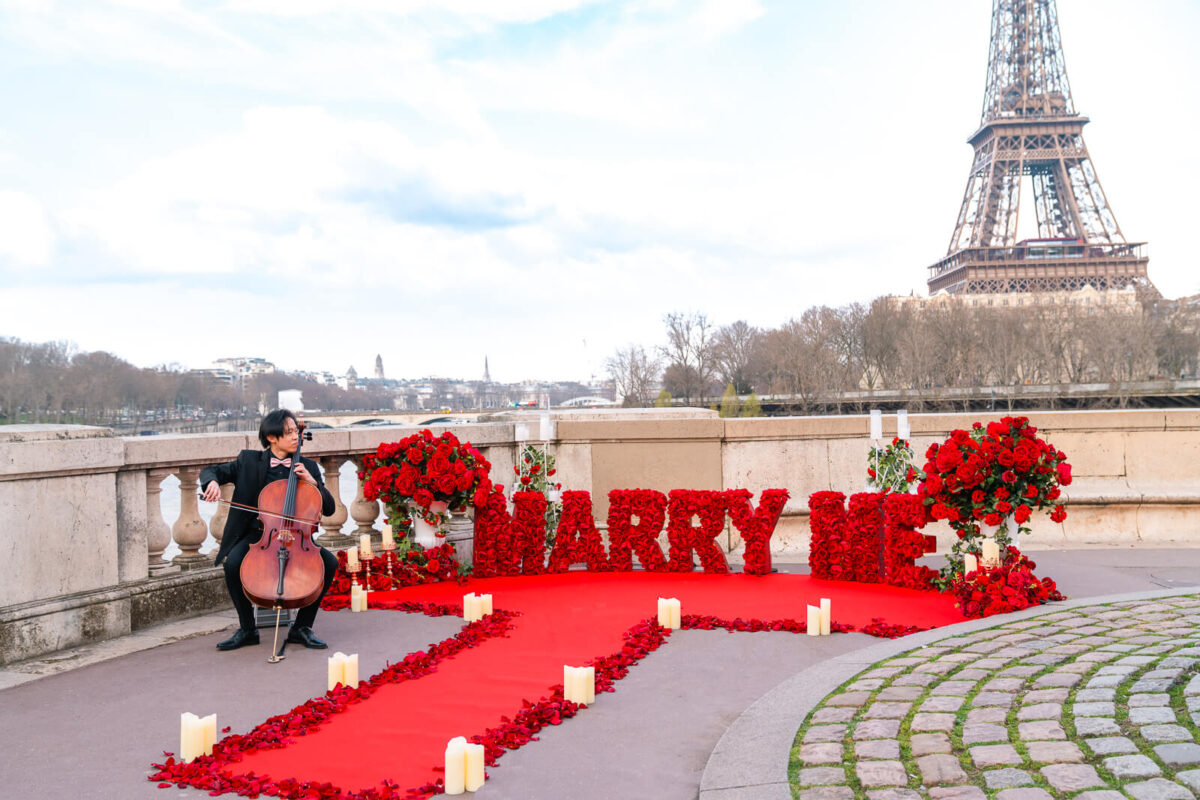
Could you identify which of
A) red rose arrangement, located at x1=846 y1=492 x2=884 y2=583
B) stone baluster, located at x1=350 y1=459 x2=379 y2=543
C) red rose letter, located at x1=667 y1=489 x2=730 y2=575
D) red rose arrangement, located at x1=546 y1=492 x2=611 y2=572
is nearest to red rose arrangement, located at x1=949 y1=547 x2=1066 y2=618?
red rose arrangement, located at x1=846 y1=492 x2=884 y2=583

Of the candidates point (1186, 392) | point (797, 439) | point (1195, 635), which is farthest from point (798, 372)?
point (1195, 635)

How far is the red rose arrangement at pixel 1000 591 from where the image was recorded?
6.25 meters

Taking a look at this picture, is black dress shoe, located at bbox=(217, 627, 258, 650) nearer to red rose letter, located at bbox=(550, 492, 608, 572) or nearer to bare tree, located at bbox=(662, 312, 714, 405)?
red rose letter, located at bbox=(550, 492, 608, 572)

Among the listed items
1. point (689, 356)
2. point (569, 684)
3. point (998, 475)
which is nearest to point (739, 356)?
point (689, 356)

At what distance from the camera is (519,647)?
5.80m

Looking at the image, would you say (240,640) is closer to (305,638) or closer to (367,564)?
(305,638)

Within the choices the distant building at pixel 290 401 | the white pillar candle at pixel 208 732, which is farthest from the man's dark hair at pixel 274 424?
the white pillar candle at pixel 208 732

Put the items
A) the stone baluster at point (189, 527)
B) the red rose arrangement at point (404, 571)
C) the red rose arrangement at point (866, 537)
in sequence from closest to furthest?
1. the stone baluster at point (189, 527)
2. the red rose arrangement at point (404, 571)
3. the red rose arrangement at point (866, 537)

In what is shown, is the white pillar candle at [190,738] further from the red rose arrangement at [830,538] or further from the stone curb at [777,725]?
the red rose arrangement at [830,538]

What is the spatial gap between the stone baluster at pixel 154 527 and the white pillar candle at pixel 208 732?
2675 mm

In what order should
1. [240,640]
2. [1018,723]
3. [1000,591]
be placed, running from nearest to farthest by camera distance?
[1018,723] → [240,640] → [1000,591]

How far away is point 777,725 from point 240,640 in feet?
11.3

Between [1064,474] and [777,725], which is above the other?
[1064,474]

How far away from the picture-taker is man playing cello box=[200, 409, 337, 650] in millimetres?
5777
